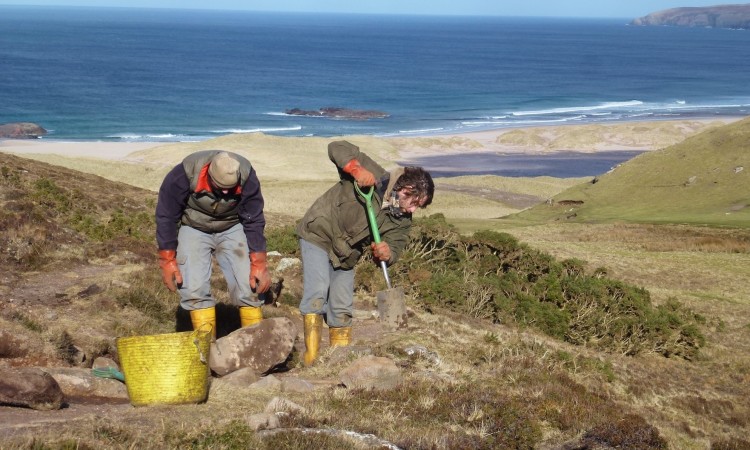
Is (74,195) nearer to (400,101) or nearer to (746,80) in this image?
(400,101)

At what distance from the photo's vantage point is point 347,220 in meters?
A: 8.02

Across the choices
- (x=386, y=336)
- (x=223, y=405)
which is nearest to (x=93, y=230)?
(x=386, y=336)

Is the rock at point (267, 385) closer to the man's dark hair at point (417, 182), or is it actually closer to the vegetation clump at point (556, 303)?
the man's dark hair at point (417, 182)

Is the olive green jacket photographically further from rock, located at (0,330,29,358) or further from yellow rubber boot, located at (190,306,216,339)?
rock, located at (0,330,29,358)

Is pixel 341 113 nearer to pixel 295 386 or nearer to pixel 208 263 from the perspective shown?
pixel 208 263

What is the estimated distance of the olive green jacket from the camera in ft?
25.8

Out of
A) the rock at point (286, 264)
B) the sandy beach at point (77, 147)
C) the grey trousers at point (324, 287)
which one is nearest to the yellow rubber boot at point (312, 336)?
the grey trousers at point (324, 287)

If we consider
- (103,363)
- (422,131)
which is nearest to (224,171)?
(103,363)

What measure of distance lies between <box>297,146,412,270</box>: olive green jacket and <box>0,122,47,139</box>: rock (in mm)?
62164

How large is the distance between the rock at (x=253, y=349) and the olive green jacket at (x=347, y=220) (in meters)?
0.85

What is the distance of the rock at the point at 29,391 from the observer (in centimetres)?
580

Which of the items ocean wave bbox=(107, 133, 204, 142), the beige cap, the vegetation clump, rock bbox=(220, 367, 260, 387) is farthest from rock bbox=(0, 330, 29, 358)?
ocean wave bbox=(107, 133, 204, 142)

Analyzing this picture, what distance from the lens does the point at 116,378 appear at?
700 cm

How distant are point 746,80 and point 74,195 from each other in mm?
136750
